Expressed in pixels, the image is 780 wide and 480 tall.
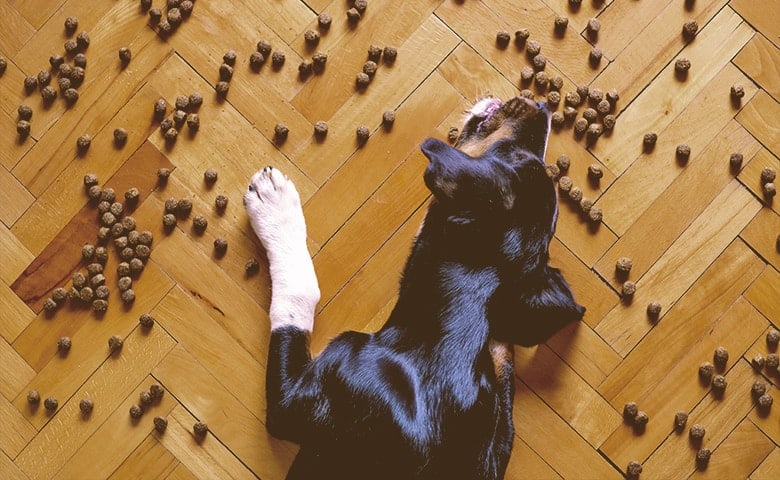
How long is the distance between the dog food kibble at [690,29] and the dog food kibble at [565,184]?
29.2 inches

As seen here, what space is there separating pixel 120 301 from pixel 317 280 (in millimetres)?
734

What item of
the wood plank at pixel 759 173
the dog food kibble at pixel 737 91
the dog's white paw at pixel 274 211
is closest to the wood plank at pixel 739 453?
the wood plank at pixel 759 173

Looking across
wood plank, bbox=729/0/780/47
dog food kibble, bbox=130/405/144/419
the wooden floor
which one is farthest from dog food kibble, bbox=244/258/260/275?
wood plank, bbox=729/0/780/47

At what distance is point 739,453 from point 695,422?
0.64 ft

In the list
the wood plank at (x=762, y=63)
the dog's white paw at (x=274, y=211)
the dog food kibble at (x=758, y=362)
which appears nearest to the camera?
the dog's white paw at (x=274, y=211)

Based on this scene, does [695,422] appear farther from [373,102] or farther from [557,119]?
[373,102]

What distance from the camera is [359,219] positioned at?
3115mm

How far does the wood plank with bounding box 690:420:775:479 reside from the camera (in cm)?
309

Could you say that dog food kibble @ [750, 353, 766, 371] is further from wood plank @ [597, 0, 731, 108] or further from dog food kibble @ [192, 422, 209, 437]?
dog food kibble @ [192, 422, 209, 437]

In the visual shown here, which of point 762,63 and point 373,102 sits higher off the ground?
point 762,63

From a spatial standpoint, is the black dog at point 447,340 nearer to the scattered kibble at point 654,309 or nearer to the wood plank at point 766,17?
the scattered kibble at point 654,309

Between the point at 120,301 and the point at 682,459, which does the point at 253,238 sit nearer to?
the point at 120,301

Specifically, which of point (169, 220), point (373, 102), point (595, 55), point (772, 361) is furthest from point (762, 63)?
point (169, 220)

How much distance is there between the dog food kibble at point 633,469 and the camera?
10.0 feet
